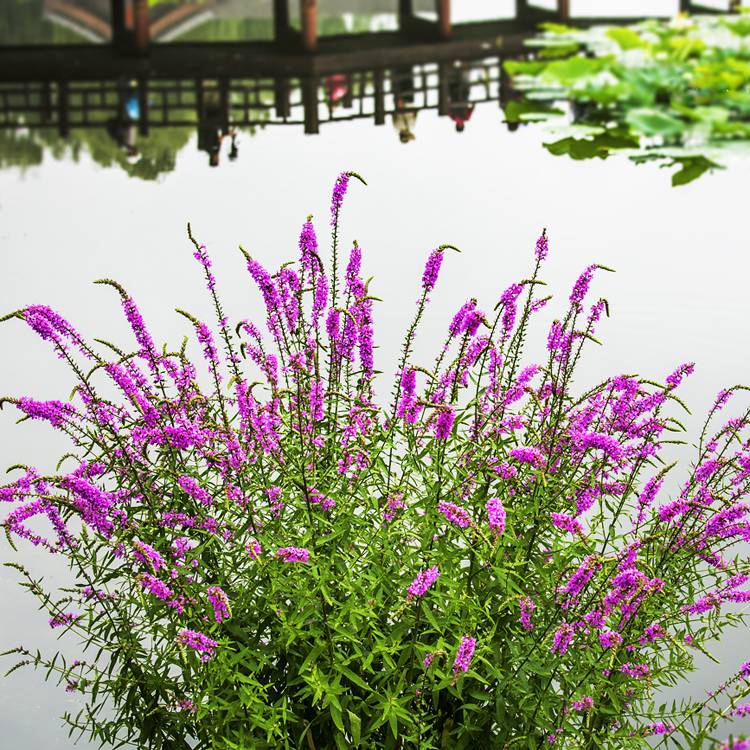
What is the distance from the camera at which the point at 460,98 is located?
645 inches

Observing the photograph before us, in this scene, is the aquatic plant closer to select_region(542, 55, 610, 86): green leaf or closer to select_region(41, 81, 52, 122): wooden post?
select_region(542, 55, 610, 86): green leaf

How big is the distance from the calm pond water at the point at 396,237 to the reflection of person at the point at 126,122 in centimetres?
72

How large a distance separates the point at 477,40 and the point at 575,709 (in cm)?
1649

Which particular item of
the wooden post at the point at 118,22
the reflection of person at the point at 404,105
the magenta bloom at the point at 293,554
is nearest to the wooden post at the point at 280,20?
the wooden post at the point at 118,22

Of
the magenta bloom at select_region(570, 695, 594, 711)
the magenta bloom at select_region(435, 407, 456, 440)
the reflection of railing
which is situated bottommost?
the magenta bloom at select_region(570, 695, 594, 711)

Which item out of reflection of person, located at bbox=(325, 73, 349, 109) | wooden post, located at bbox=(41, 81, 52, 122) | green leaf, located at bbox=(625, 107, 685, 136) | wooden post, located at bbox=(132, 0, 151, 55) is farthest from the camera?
wooden post, located at bbox=(132, 0, 151, 55)

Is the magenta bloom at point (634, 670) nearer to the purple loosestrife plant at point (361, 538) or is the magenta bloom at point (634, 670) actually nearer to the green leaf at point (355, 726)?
the purple loosestrife plant at point (361, 538)

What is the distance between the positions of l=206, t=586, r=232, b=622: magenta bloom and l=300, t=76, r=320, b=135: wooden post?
11.0 meters

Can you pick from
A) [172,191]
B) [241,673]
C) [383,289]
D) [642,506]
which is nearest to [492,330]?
[642,506]

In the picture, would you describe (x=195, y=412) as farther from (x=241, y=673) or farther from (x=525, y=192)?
(x=525, y=192)

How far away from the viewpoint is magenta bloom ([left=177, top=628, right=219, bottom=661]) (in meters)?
4.39

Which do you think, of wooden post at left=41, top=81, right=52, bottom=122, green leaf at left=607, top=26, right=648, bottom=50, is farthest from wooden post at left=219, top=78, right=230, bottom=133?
green leaf at left=607, top=26, right=648, bottom=50

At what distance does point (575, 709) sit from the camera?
4.86 metres

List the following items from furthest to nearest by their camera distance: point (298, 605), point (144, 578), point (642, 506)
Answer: point (642, 506)
point (298, 605)
point (144, 578)
